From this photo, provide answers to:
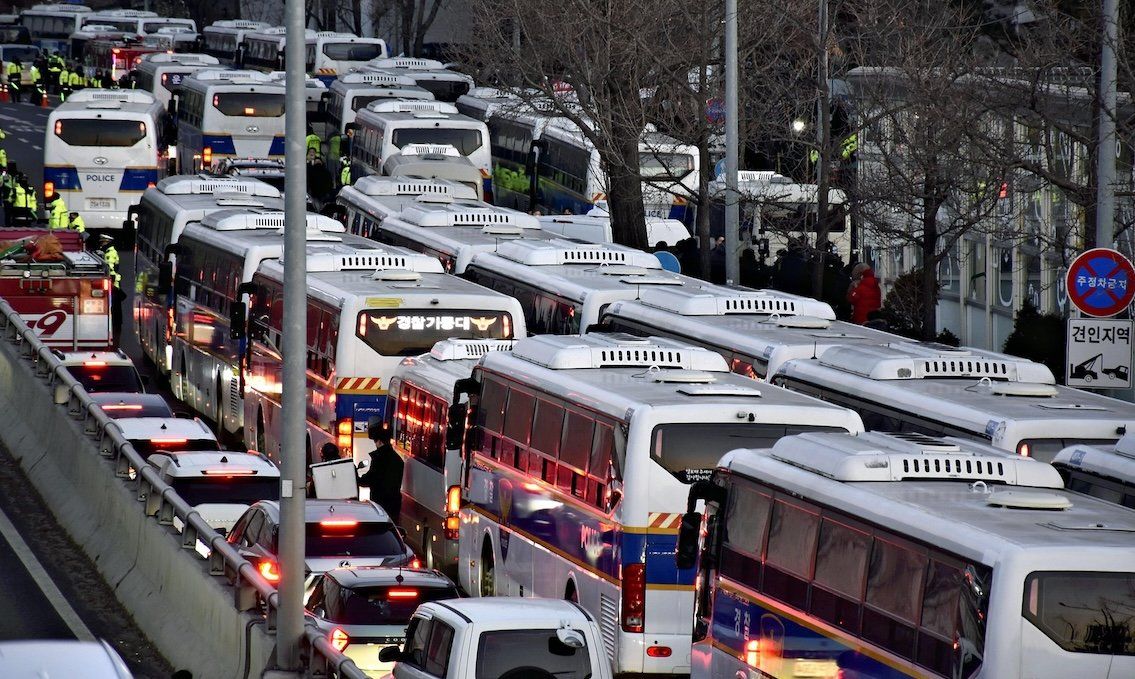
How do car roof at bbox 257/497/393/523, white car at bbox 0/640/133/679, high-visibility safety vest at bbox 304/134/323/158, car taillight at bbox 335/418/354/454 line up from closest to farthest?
white car at bbox 0/640/133/679 < car roof at bbox 257/497/393/523 < car taillight at bbox 335/418/354/454 < high-visibility safety vest at bbox 304/134/323/158

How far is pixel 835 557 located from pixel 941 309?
24118 mm

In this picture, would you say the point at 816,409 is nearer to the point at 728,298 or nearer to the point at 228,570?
the point at 228,570

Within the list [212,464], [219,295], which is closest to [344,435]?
[212,464]

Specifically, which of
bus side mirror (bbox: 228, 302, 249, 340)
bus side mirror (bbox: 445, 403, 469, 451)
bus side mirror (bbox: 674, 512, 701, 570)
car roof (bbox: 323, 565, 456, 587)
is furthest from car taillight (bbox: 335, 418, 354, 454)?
bus side mirror (bbox: 674, 512, 701, 570)

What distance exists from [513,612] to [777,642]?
72.2 inches

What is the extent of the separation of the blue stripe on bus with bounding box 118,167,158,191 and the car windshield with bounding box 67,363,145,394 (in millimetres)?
22535

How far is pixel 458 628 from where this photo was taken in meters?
13.4

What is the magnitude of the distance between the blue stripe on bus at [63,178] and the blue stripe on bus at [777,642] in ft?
124

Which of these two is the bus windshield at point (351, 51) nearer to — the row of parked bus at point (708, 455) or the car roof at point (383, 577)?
the row of parked bus at point (708, 455)

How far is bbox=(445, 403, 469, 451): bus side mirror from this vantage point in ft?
68.1

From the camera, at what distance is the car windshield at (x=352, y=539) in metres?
18.0

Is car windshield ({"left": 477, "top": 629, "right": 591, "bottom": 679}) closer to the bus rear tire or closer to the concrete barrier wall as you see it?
the concrete barrier wall

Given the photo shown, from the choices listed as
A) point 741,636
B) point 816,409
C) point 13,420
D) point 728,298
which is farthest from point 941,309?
point 741,636

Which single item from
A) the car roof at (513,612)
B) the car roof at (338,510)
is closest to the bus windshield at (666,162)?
the car roof at (338,510)
